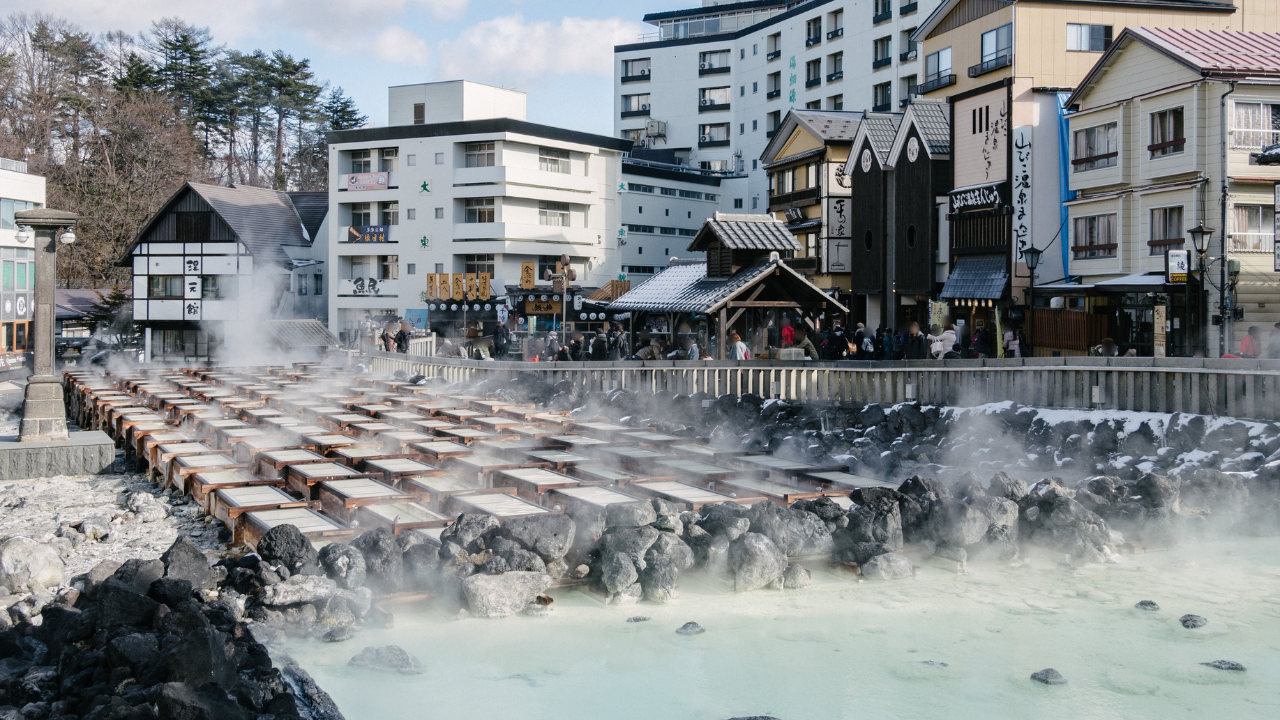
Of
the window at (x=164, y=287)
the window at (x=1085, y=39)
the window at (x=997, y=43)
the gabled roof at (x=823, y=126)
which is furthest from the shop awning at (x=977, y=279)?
the window at (x=164, y=287)

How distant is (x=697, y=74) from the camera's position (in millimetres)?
62188

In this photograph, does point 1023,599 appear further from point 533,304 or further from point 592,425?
point 533,304

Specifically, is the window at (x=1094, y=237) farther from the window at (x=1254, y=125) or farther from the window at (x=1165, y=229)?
the window at (x=1254, y=125)

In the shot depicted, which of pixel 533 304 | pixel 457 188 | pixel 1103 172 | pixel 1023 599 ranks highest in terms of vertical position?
pixel 457 188

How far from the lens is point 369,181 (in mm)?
47156

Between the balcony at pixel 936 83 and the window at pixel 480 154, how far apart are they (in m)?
21.5

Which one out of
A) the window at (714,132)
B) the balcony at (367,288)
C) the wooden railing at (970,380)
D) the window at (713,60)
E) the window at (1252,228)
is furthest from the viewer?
the window at (714,132)

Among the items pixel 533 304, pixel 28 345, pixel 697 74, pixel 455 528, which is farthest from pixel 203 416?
pixel 697 74

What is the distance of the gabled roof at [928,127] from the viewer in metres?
30.6

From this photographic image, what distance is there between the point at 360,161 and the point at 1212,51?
37225 mm

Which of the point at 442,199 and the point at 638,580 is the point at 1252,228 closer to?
the point at 638,580

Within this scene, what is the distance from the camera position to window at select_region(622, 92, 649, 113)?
65.1 meters

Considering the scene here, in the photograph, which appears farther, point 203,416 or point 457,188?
point 457,188

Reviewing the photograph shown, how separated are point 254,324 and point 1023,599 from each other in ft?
106
